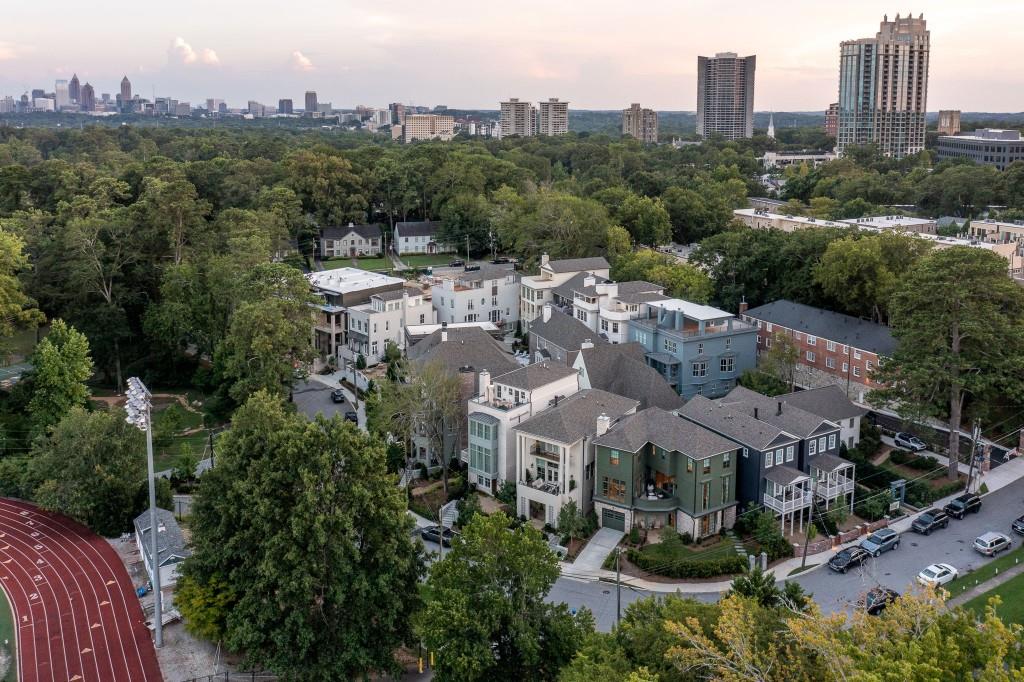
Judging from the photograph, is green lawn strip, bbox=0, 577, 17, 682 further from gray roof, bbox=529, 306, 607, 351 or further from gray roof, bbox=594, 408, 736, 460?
gray roof, bbox=529, 306, 607, 351

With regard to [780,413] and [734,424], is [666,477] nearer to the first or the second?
[734,424]

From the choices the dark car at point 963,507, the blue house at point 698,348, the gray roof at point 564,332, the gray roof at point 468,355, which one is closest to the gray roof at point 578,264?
the gray roof at point 564,332

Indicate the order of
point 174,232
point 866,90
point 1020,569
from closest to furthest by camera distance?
point 1020,569, point 174,232, point 866,90

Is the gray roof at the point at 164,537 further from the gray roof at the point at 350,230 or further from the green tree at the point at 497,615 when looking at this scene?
the gray roof at the point at 350,230

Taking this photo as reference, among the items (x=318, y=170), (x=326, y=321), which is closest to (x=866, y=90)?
(x=318, y=170)

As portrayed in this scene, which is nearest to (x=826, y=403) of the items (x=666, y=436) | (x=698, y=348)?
(x=698, y=348)

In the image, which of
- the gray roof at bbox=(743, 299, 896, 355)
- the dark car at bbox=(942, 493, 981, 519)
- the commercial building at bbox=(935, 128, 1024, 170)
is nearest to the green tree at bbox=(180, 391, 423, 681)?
the dark car at bbox=(942, 493, 981, 519)

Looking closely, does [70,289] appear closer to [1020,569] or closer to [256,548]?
[256,548]
